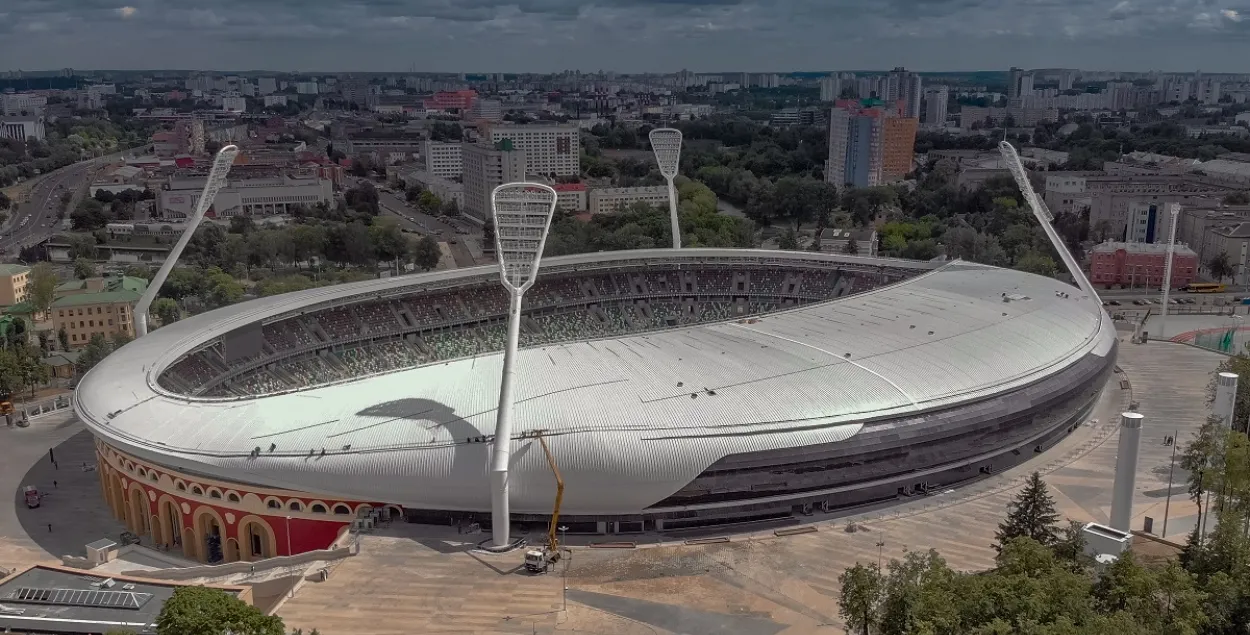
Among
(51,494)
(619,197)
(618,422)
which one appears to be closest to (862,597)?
(618,422)

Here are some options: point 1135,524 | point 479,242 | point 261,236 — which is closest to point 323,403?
point 1135,524

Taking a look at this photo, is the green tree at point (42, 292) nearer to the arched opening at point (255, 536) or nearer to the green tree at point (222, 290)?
the green tree at point (222, 290)

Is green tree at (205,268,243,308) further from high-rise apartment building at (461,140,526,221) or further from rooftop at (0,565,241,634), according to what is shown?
rooftop at (0,565,241,634)

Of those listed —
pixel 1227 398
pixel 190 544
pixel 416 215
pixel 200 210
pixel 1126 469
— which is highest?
pixel 200 210

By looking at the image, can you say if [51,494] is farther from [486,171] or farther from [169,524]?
[486,171]

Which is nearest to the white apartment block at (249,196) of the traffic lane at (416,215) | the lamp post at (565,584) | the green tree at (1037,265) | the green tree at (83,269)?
the traffic lane at (416,215)

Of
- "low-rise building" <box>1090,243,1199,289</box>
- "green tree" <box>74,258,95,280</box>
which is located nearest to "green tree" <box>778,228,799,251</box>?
"low-rise building" <box>1090,243,1199,289</box>
